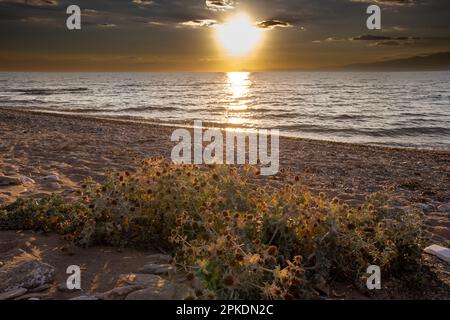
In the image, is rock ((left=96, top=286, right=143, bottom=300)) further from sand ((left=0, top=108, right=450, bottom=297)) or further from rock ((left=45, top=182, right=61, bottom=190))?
rock ((left=45, top=182, right=61, bottom=190))

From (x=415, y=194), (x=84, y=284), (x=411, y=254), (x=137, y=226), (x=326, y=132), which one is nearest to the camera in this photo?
(x=84, y=284)

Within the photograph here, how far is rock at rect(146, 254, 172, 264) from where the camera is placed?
15.6ft

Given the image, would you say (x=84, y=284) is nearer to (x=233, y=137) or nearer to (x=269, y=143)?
(x=269, y=143)

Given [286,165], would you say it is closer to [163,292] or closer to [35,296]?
[163,292]

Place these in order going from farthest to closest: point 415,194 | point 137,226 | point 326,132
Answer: point 326,132 < point 415,194 < point 137,226

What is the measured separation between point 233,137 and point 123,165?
9.17m

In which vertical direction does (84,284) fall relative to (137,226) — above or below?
below

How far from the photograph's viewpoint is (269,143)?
17344 mm

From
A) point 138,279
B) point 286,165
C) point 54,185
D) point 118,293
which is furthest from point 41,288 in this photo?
point 286,165

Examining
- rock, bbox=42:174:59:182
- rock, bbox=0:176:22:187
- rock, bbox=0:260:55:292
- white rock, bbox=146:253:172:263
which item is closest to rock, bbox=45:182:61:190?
rock, bbox=42:174:59:182

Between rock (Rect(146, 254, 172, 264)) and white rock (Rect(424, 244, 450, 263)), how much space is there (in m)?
3.33

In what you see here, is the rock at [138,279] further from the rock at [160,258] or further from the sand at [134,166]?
the rock at [160,258]
